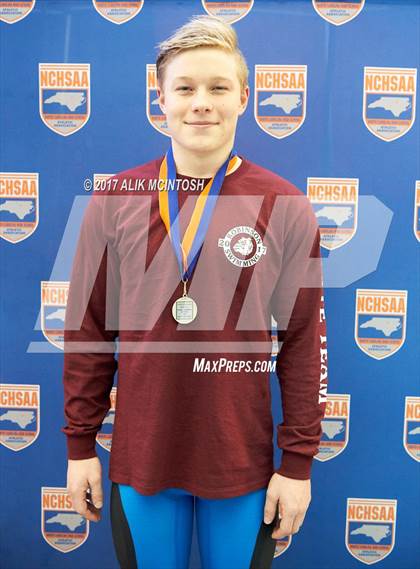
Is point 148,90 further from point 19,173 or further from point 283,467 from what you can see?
point 283,467

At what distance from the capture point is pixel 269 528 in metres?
1.21

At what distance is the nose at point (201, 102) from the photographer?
1.11 meters

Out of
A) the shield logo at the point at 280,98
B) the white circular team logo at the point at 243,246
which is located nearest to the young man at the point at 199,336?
the white circular team logo at the point at 243,246

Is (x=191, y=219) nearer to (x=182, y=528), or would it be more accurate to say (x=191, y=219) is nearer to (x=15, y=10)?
(x=182, y=528)

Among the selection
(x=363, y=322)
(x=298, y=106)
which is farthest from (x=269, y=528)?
(x=298, y=106)

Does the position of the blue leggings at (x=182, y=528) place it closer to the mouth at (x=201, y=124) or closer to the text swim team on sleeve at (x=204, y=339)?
the text swim team on sleeve at (x=204, y=339)

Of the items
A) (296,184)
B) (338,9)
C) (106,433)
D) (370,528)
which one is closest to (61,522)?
(106,433)

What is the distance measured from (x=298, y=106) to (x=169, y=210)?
2.19 feet

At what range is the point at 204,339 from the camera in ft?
3.80

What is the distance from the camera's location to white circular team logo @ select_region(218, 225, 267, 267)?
3.83ft

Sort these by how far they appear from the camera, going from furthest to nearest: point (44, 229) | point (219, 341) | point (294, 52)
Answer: point (44, 229) → point (294, 52) → point (219, 341)

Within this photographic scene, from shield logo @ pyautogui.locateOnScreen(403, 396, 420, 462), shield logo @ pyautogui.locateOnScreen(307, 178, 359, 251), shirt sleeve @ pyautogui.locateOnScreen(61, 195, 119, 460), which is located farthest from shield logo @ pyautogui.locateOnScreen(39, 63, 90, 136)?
shield logo @ pyautogui.locateOnScreen(403, 396, 420, 462)

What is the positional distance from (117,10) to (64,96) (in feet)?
0.98

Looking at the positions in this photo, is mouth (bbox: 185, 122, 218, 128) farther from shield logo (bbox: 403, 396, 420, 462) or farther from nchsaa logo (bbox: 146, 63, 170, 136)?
shield logo (bbox: 403, 396, 420, 462)
